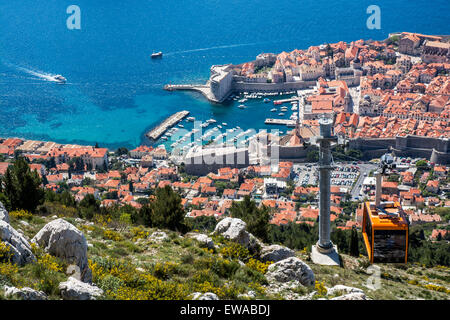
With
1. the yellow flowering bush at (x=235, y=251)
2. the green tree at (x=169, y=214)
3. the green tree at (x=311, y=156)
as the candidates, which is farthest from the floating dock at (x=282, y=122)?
the yellow flowering bush at (x=235, y=251)

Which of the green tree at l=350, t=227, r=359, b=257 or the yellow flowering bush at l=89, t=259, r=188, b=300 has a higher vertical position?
the yellow flowering bush at l=89, t=259, r=188, b=300

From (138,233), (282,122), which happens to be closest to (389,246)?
(138,233)

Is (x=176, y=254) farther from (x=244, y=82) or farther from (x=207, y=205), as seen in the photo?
(x=244, y=82)

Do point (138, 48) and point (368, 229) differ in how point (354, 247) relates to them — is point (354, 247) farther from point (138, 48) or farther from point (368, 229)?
point (138, 48)

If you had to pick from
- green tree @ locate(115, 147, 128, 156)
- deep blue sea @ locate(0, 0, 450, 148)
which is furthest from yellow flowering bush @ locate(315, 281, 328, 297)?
deep blue sea @ locate(0, 0, 450, 148)

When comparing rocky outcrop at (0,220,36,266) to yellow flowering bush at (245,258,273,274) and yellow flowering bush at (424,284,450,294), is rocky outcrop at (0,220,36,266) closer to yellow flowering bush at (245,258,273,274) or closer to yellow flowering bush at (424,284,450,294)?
yellow flowering bush at (245,258,273,274)

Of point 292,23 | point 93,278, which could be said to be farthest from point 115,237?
point 292,23
